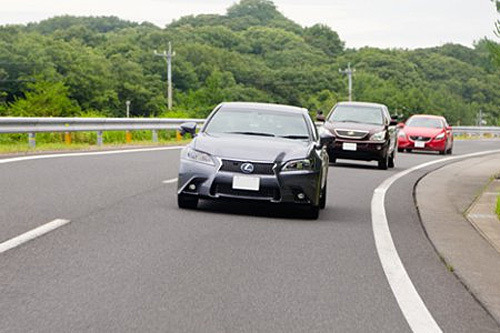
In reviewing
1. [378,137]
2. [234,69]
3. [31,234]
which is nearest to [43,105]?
[378,137]

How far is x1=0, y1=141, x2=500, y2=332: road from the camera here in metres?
5.29

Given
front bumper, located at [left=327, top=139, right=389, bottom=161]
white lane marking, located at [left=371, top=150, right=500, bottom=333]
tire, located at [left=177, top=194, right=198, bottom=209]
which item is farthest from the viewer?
front bumper, located at [left=327, top=139, right=389, bottom=161]

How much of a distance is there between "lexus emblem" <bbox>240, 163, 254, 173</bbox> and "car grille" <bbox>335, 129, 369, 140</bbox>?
11367mm

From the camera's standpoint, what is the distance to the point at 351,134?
2134cm

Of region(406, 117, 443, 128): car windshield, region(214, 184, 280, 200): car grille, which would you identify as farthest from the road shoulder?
region(406, 117, 443, 128): car windshield

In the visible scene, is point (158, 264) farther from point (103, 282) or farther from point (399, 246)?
point (399, 246)

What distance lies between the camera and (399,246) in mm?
8797

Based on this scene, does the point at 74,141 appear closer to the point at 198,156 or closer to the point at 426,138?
the point at 426,138

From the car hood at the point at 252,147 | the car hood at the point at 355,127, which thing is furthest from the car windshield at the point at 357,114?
the car hood at the point at 252,147

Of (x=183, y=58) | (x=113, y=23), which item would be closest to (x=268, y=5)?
(x=113, y=23)

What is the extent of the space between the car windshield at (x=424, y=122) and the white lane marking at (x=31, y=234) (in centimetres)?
2517

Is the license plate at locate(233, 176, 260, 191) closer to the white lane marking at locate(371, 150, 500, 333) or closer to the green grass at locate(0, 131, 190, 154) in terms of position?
the white lane marking at locate(371, 150, 500, 333)

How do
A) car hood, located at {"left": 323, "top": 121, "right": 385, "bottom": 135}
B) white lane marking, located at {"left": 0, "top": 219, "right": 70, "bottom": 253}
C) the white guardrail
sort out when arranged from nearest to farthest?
white lane marking, located at {"left": 0, "top": 219, "right": 70, "bottom": 253} < the white guardrail < car hood, located at {"left": 323, "top": 121, "right": 385, "bottom": 135}

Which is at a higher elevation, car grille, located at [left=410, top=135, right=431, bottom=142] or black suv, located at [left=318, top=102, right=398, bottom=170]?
black suv, located at [left=318, top=102, right=398, bottom=170]
